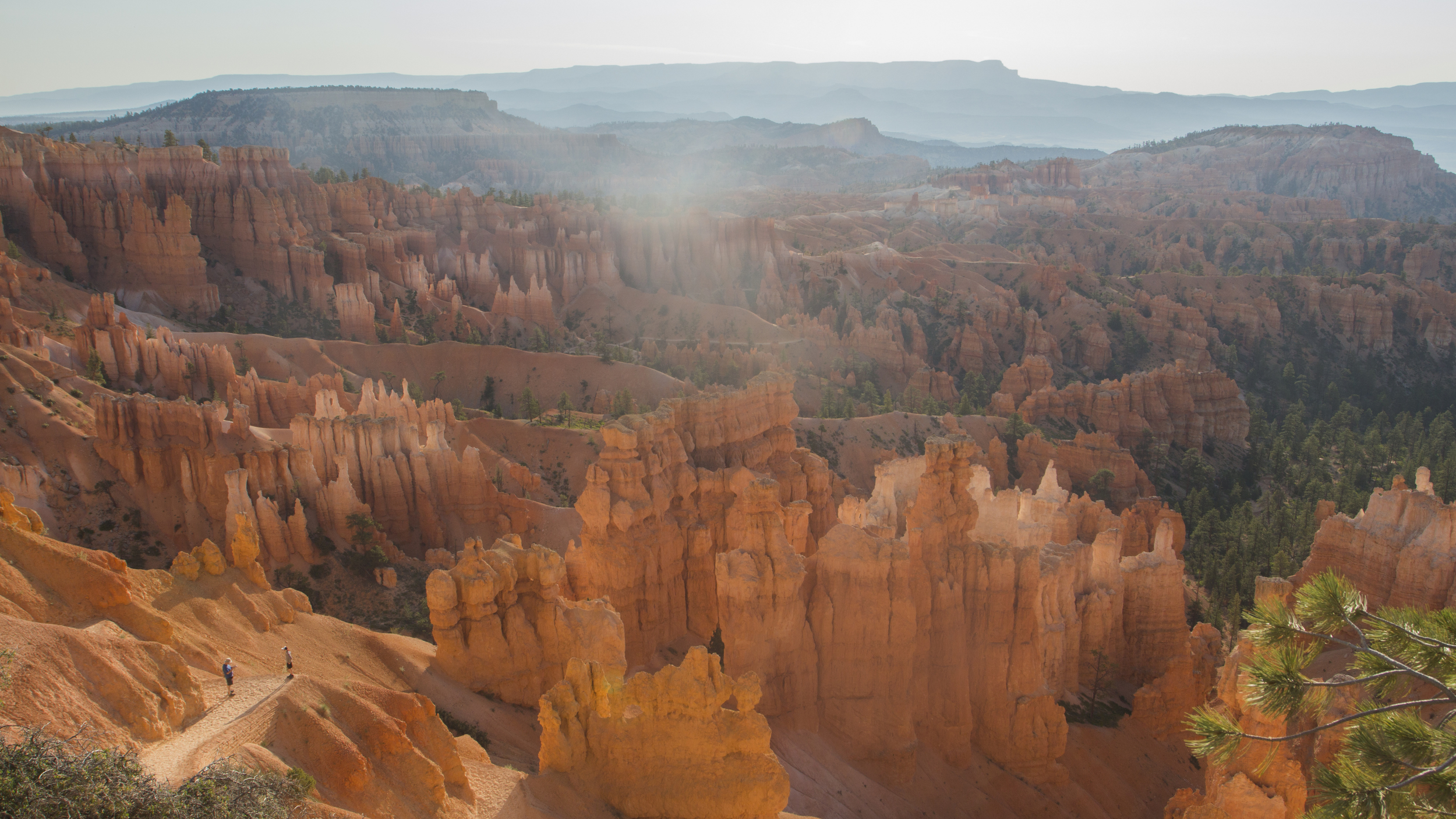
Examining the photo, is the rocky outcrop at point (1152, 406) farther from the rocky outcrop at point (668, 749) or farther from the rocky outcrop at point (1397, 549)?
the rocky outcrop at point (668, 749)

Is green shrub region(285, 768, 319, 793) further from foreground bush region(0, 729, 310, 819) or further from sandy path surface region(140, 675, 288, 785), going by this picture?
sandy path surface region(140, 675, 288, 785)

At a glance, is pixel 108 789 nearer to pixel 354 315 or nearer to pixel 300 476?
pixel 300 476

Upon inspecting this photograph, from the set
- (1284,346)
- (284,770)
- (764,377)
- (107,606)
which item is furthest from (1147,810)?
(1284,346)

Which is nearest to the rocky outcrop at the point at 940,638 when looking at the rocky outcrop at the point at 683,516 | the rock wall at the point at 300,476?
the rocky outcrop at the point at 683,516

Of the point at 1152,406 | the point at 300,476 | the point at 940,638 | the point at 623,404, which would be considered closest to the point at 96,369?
the point at 300,476

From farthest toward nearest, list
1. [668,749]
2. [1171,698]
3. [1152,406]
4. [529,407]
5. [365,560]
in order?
[1152,406] → [529,407] → [365,560] → [1171,698] → [668,749]

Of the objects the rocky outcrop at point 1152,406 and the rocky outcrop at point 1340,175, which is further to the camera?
the rocky outcrop at point 1340,175
